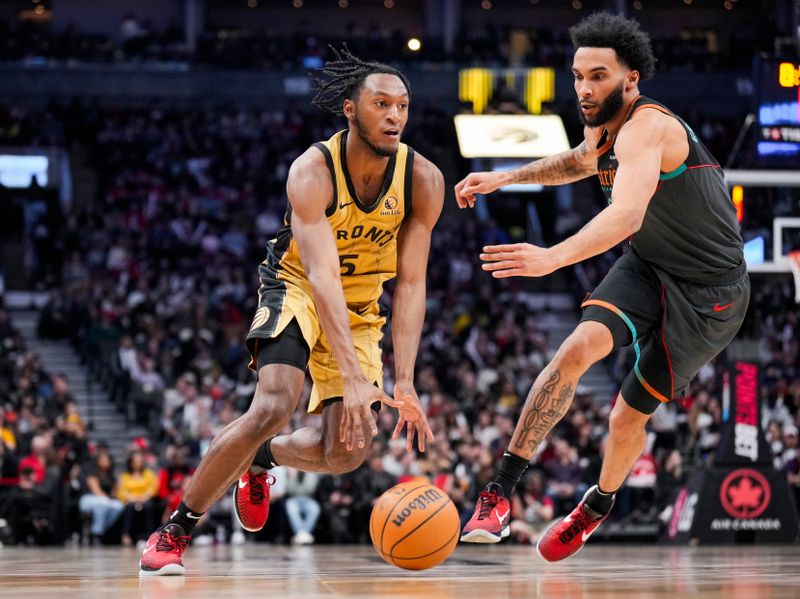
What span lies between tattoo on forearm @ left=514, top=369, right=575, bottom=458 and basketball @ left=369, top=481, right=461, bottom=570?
21.6 inches

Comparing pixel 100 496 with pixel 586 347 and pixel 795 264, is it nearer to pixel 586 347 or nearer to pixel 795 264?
pixel 795 264

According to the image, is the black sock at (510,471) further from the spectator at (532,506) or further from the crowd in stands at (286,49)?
the crowd in stands at (286,49)

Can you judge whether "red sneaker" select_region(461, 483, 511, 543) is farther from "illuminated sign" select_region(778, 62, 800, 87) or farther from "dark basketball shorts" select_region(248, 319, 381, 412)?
"illuminated sign" select_region(778, 62, 800, 87)

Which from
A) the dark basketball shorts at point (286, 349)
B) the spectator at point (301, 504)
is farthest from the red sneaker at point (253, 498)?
the spectator at point (301, 504)

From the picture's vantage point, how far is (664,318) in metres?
5.93

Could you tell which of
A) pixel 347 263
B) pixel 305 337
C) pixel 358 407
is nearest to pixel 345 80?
pixel 347 263

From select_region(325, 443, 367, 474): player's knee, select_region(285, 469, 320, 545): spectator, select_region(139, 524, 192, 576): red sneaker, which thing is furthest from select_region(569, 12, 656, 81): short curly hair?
select_region(285, 469, 320, 545): spectator

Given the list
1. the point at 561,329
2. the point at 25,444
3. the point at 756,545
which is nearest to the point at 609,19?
the point at 756,545

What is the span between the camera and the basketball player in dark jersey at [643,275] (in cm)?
579

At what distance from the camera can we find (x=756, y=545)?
41.9ft

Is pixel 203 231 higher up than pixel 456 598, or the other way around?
pixel 203 231

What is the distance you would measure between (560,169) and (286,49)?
23381 mm

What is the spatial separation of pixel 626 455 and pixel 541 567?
136 cm

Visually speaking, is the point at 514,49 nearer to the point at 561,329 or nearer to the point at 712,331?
the point at 561,329
